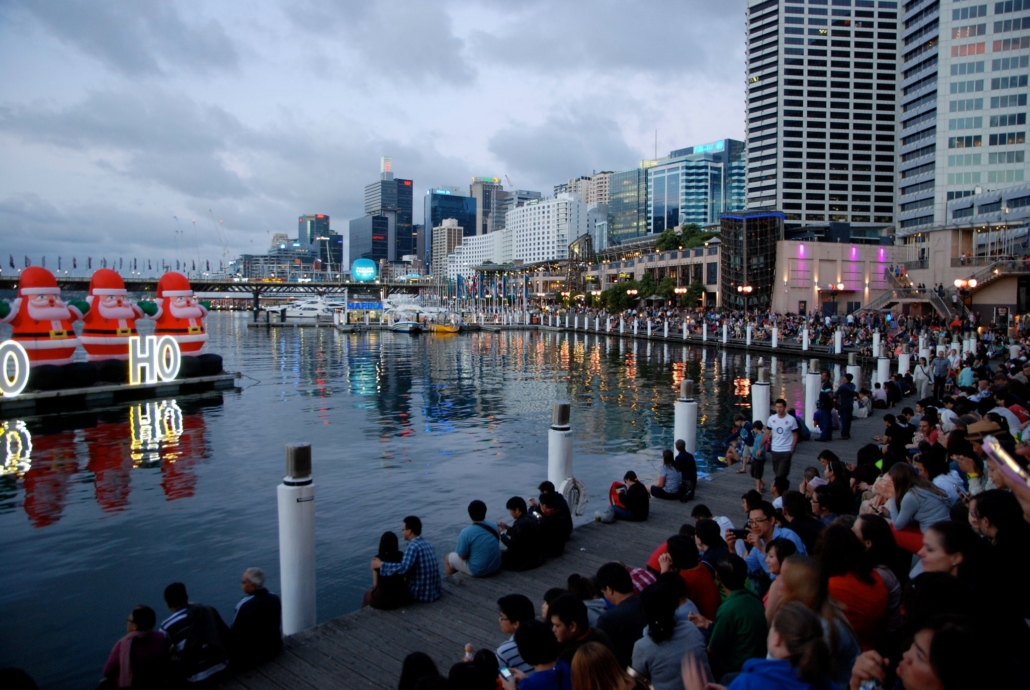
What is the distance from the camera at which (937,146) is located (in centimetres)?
7912

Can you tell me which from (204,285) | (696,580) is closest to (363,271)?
(204,285)

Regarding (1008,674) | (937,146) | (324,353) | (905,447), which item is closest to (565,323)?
(324,353)

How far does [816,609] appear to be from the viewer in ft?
13.1

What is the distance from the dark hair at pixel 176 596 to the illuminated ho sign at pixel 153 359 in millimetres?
28423

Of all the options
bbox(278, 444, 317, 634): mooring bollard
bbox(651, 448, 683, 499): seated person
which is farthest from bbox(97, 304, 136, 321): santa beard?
bbox(651, 448, 683, 499): seated person

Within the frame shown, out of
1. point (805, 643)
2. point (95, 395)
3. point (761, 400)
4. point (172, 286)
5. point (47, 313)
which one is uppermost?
point (172, 286)

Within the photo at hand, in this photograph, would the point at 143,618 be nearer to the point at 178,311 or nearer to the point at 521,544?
the point at 521,544

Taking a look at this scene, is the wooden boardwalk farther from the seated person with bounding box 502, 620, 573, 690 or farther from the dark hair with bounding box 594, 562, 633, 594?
the seated person with bounding box 502, 620, 573, 690

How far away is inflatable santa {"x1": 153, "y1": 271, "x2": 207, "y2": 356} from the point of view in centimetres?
3334

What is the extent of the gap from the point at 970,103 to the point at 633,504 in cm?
8777

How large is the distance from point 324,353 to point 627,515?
52639mm

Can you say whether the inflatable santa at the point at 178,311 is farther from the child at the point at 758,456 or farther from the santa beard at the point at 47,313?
the child at the point at 758,456

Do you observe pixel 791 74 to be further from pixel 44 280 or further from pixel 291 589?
pixel 291 589

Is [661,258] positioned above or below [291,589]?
above
